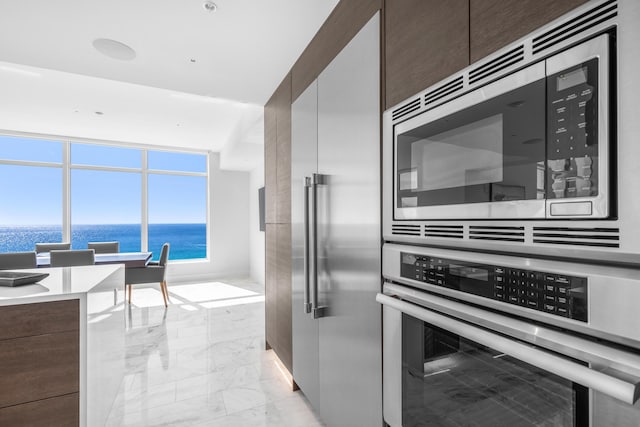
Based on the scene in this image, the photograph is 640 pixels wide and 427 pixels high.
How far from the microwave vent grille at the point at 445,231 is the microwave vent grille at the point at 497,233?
0.04 meters

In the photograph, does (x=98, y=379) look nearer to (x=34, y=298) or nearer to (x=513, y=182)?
(x=34, y=298)

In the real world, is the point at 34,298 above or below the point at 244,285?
above

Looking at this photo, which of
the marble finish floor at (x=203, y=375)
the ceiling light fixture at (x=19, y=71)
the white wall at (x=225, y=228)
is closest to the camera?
the marble finish floor at (x=203, y=375)

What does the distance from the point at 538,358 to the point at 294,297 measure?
1731mm

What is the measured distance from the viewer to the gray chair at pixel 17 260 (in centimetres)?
331

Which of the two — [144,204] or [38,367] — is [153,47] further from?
[144,204]

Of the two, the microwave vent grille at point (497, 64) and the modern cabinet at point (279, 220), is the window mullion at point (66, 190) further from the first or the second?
the microwave vent grille at point (497, 64)

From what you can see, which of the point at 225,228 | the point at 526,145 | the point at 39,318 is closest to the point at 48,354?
the point at 39,318

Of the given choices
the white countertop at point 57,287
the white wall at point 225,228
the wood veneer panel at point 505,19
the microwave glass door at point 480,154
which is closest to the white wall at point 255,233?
the white wall at point 225,228

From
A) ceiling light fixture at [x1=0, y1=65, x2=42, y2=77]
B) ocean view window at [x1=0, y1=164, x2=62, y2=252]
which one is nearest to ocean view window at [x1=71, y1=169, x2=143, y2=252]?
ocean view window at [x1=0, y1=164, x2=62, y2=252]

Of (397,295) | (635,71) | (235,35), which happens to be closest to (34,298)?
(397,295)

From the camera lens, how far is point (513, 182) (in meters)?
0.78

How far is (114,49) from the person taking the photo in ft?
7.11

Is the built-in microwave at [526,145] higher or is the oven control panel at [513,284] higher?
the built-in microwave at [526,145]
